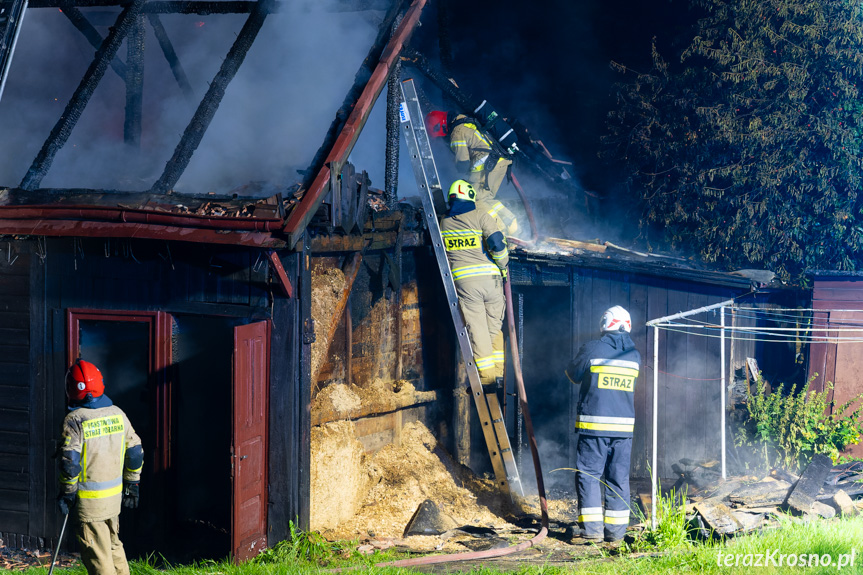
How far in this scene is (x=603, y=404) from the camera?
759 cm

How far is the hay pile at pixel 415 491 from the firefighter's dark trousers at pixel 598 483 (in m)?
1.36

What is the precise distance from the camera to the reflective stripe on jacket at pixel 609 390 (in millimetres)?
7598

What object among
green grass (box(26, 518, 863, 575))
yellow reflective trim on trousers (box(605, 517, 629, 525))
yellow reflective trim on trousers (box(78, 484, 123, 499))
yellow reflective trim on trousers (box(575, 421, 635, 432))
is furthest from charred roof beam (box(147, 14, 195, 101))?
yellow reflective trim on trousers (box(605, 517, 629, 525))

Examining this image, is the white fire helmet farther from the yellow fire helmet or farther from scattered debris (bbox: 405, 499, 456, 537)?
scattered debris (bbox: 405, 499, 456, 537)

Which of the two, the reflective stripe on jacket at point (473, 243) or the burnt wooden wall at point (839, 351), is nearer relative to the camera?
the reflective stripe on jacket at point (473, 243)

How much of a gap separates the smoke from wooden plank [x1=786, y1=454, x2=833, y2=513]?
21.0ft

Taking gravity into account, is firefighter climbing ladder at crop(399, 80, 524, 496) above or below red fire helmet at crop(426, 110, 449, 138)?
below

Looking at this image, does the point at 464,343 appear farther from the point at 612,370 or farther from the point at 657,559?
the point at 657,559

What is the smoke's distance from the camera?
32.1 ft

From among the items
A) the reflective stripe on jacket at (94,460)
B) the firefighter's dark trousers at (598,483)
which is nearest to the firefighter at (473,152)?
the firefighter's dark trousers at (598,483)

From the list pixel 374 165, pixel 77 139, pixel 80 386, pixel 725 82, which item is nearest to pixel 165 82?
pixel 77 139

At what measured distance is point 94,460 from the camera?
249 inches

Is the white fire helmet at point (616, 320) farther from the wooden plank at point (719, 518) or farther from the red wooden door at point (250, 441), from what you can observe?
the red wooden door at point (250, 441)

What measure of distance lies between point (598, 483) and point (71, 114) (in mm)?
6859
